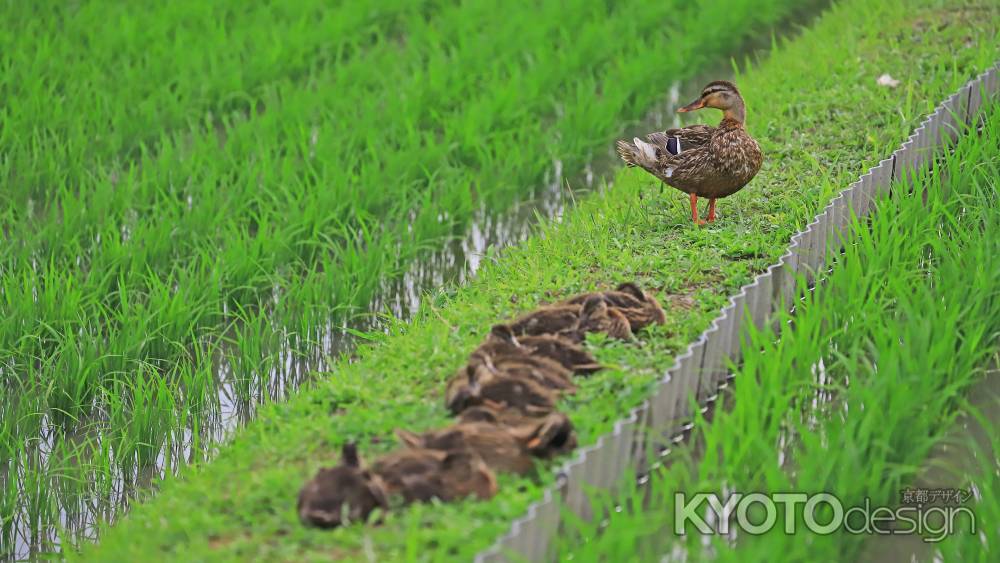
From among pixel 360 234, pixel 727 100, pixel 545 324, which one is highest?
pixel 727 100

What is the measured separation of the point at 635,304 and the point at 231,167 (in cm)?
278

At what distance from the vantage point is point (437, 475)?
9.45ft

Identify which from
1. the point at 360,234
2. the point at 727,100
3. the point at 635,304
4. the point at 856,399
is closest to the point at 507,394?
the point at 635,304

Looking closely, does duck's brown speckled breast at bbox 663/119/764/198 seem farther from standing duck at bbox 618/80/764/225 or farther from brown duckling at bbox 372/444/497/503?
brown duckling at bbox 372/444/497/503

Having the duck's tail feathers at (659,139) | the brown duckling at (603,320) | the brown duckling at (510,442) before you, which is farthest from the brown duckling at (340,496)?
the duck's tail feathers at (659,139)

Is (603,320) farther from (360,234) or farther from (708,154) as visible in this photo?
(360,234)

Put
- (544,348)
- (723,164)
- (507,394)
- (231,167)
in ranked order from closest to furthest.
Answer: (507,394), (544,348), (723,164), (231,167)

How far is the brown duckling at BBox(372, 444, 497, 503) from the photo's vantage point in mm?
2865

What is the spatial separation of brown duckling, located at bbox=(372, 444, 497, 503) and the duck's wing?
1992 mm

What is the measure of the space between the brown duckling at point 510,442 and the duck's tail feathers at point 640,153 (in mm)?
1806

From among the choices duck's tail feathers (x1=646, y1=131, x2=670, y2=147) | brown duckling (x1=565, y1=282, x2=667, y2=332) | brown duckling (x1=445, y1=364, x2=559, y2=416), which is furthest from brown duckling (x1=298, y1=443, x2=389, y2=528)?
duck's tail feathers (x1=646, y1=131, x2=670, y2=147)

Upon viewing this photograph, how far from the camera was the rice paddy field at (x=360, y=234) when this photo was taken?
3242 mm

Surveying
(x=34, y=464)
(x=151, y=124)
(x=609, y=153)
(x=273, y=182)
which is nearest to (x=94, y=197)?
(x=273, y=182)

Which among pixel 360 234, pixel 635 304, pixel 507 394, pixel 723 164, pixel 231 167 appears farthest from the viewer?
pixel 231 167
